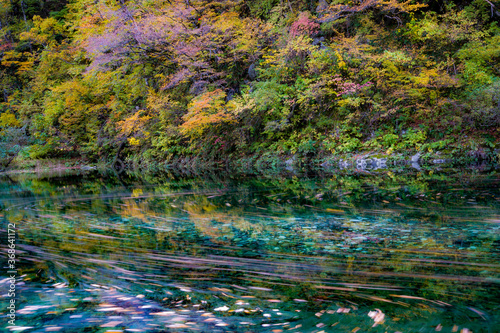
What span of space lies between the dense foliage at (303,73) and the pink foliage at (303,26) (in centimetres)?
5

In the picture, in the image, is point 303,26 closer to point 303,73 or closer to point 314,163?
point 303,73

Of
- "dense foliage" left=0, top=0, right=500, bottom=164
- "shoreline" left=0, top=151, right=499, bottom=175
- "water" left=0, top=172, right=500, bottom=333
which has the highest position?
"dense foliage" left=0, top=0, right=500, bottom=164

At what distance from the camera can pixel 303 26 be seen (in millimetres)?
14664

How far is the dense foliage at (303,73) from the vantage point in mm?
12453

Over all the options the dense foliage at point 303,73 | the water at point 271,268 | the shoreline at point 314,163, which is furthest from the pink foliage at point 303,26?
the water at point 271,268

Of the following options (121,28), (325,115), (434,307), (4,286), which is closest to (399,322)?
(434,307)

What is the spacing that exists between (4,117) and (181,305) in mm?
33252

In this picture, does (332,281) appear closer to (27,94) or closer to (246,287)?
(246,287)

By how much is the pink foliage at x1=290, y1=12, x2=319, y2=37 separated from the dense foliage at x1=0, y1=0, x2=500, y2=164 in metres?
0.05

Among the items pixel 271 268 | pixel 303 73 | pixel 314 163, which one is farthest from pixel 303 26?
pixel 271 268

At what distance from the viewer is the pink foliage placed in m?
14.6

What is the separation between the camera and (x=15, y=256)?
12.4 feet

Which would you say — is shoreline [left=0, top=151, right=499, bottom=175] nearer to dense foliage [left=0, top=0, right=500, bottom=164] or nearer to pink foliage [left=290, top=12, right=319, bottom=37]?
dense foliage [left=0, top=0, right=500, bottom=164]

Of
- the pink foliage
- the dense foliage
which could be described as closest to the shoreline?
the dense foliage
